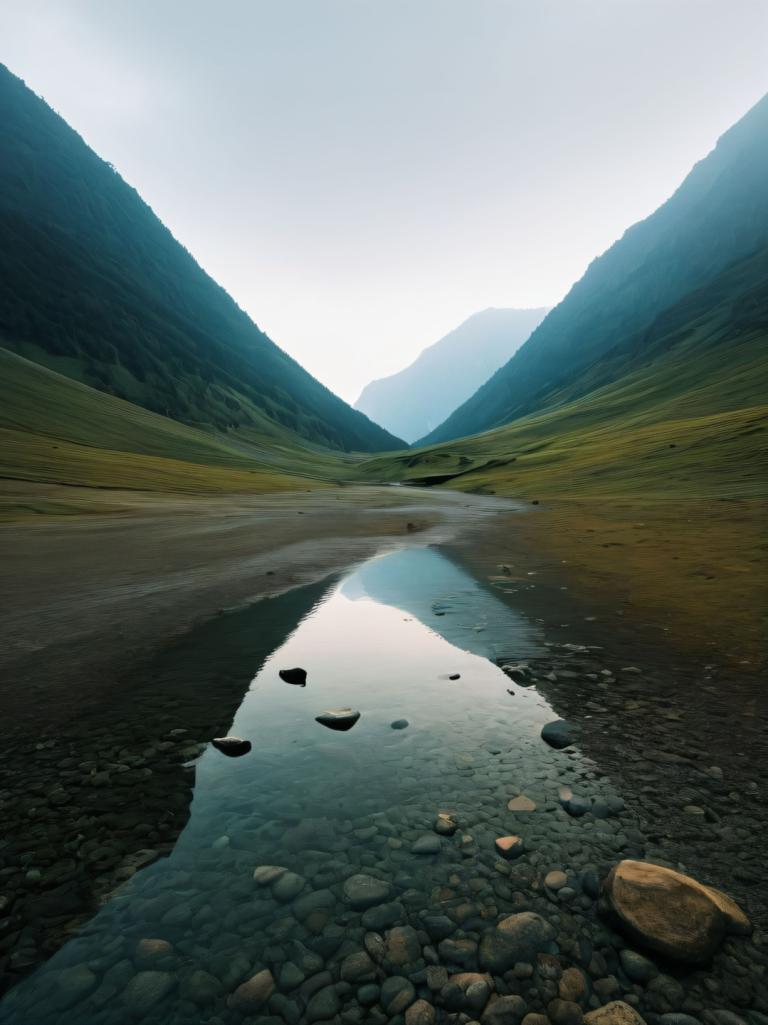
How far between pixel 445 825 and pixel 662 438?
281ft

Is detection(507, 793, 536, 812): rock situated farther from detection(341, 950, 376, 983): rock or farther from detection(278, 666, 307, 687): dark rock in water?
detection(278, 666, 307, 687): dark rock in water

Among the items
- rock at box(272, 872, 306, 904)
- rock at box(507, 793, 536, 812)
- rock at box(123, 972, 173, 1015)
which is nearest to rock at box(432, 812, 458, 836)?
rock at box(507, 793, 536, 812)

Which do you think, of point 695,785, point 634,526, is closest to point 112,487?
point 634,526

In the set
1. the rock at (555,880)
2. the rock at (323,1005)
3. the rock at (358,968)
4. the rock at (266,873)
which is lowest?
the rock at (266,873)

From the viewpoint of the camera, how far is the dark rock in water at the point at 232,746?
22.4 ft

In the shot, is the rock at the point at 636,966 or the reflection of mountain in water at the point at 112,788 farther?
the reflection of mountain in water at the point at 112,788

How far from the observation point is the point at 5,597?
15227 mm

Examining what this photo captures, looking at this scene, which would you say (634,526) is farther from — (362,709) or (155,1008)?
(155,1008)

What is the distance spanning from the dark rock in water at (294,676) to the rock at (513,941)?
5.88 m

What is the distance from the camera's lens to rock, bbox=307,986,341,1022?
3377 mm

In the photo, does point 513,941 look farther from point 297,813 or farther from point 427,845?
point 297,813

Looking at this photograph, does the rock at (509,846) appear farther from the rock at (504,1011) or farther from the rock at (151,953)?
the rock at (151,953)

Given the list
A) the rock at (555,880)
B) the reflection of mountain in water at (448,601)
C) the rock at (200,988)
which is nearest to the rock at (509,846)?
the rock at (555,880)

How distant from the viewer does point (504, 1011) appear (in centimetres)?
335
